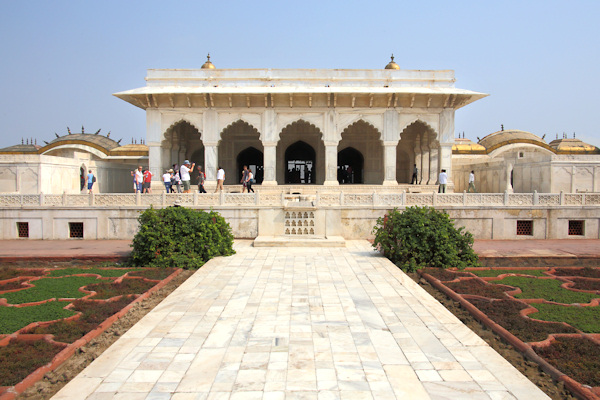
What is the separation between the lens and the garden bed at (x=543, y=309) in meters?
3.99

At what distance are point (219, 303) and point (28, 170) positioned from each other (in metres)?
12.3

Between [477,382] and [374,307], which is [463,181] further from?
[477,382]

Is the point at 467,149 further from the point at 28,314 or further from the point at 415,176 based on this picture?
the point at 28,314

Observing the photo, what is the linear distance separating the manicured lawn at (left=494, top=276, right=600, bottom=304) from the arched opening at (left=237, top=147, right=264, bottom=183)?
15.6 m

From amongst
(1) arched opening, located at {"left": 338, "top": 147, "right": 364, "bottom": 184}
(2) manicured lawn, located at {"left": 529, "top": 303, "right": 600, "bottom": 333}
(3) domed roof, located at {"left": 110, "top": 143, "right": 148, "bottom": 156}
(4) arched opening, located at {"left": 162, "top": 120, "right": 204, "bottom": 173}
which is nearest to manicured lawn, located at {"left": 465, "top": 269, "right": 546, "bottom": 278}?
(2) manicured lawn, located at {"left": 529, "top": 303, "right": 600, "bottom": 333}

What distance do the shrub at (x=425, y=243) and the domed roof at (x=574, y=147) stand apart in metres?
18.9

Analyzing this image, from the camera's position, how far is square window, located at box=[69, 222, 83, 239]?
12.6 m

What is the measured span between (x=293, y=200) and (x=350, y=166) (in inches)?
409

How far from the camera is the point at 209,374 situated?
3.84 m

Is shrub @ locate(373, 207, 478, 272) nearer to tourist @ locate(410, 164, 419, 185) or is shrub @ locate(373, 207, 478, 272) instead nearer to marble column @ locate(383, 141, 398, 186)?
marble column @ locate(383, 141, 398, 186)

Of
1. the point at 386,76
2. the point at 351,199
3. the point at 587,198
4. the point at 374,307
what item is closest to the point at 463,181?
the point at 386,76

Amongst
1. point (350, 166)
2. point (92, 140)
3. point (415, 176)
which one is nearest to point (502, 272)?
point (415, 176)

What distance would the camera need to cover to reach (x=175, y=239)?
350 inches

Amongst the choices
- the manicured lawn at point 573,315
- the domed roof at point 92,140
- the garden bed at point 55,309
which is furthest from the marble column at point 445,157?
the domed roof at point 92,140
